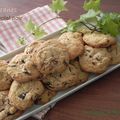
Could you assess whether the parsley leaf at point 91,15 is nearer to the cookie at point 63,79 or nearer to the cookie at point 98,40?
the cookie at point 98,40

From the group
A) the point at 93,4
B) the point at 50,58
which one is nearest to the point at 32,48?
the point at 50,58

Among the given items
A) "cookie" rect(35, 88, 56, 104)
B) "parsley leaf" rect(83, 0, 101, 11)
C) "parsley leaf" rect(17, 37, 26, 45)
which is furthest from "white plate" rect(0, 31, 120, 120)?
"parsley leaf" rect(83, 0, 101, 11)

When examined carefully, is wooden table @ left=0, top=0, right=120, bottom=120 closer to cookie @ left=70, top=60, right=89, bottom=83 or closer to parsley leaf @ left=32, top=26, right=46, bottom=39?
cookie @ left=70, top=60, right=89, bottom=83

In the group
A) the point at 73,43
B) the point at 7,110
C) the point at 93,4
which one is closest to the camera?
the point at 7,110

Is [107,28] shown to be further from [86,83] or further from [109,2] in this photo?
[109,2]

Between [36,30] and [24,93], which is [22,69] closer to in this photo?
[24,93]

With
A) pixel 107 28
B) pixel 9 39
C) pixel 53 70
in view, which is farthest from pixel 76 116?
pixel 9 39
